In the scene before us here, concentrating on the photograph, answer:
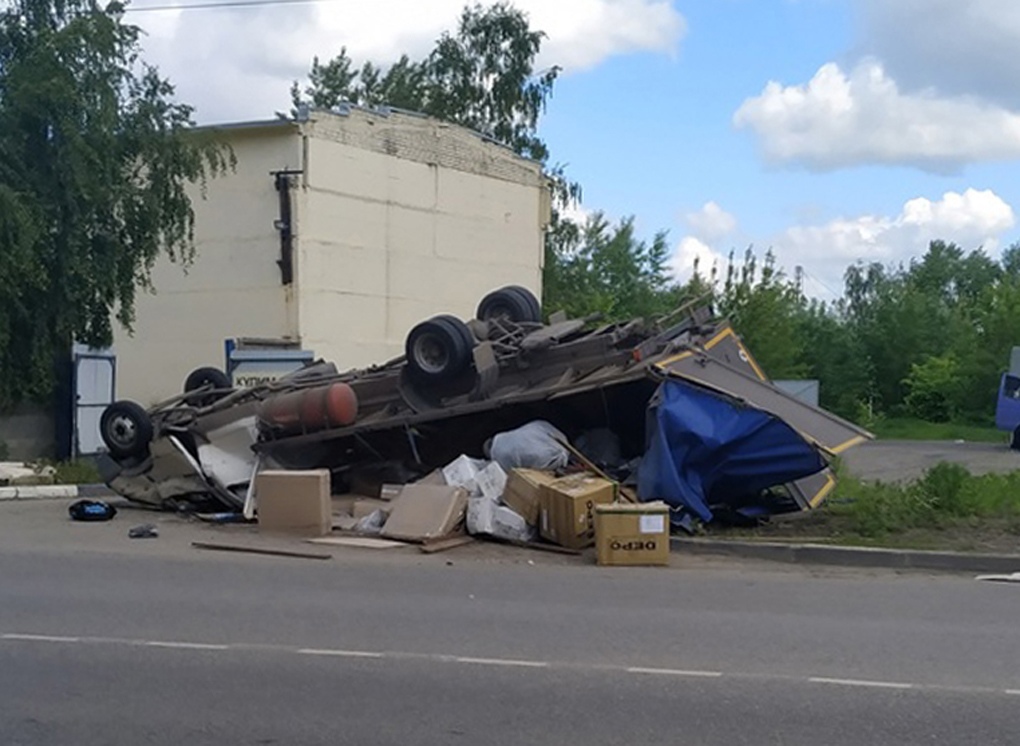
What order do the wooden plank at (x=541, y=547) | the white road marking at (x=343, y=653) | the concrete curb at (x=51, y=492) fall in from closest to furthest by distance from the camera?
the white road marking at (x=343, y=653) < the wooden plank at (x=541, y=547) < the concrete curb at (x=51, y=492)

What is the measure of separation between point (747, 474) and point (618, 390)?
6.53 feet

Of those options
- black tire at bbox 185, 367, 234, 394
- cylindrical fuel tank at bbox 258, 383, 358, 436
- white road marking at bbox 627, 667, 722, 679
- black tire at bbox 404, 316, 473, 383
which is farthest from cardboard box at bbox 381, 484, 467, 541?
white road marking at bbox 627, 667, 722, 679

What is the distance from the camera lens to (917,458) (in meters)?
29.8

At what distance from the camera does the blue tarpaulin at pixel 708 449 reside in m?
14.6

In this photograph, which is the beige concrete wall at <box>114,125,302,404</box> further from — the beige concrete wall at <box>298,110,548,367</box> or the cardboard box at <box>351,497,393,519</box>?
the cardboard box at <box>351,497,393,519</box>

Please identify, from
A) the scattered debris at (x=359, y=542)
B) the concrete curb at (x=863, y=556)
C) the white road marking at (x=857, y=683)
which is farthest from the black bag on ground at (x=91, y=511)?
the white road marking at (x=857, y=683)

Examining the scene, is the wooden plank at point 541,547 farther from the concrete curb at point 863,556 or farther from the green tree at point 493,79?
the green tree at point 493,79

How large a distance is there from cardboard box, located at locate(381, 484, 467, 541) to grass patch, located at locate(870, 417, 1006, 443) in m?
31.8

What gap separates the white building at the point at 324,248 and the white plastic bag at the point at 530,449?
15.1m

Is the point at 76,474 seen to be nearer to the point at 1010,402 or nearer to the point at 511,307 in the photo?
the point at 511,307

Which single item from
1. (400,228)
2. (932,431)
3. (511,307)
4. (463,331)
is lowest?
(932,431)

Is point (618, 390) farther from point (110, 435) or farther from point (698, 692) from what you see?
point (698, 692)

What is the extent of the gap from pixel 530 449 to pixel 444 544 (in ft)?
6.60

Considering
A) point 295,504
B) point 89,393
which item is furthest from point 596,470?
point 89,393
